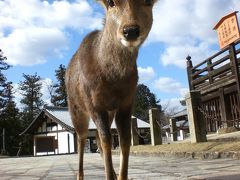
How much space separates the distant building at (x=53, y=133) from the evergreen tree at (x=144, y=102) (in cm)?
1350

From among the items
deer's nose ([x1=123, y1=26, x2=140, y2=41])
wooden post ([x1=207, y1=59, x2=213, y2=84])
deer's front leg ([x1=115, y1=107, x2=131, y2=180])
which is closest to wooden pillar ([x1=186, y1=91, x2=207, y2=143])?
wooden post ([x1=207, y1=59, x2=213, y2=84])

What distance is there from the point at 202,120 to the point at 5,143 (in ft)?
147

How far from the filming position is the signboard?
1410 centimetres

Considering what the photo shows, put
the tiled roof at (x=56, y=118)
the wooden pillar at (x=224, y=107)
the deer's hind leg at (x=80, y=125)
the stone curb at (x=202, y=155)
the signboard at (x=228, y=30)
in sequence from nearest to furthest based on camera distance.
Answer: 1. the deer's hind leg at (x=80, y=125)
2. the stone curb at (x=202, y=155)
3. the signboard at (x=228, y=30)
4. the wooden pillar at (x=224, y=107)
5. the tiled roof at (x=56, y=118)

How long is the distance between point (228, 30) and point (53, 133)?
34.2m

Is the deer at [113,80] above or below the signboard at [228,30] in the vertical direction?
below

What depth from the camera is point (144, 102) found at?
66.2m

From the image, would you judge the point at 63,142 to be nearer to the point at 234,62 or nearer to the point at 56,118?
the point at 56,118

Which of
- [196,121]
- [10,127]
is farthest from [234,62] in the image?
[10,127]

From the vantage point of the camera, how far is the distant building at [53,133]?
137 ft

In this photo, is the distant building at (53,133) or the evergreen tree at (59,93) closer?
the distant building at (53,133)

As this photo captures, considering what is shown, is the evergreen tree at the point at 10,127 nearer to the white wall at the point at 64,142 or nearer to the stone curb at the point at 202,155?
the white wall at the point at 64,142

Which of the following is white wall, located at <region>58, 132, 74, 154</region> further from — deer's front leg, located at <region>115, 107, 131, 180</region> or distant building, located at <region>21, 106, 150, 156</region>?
deer's front leg, located at <region>115, 107, 131, 180</region>

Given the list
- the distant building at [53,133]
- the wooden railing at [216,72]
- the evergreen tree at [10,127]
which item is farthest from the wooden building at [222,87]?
the evergreen tree at [10,127]
